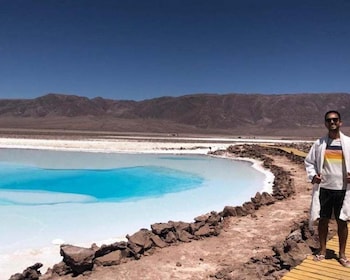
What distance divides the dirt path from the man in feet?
4.37

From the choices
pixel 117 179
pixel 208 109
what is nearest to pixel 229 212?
pixel 117 179

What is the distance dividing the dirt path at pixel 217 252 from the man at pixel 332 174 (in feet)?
4.37

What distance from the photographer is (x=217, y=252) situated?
5.75m

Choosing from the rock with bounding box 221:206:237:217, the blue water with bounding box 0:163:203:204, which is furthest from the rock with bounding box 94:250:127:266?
the blue water with bounding box 0:163:203:204

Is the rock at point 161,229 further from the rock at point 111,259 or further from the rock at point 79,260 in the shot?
the rock at point 79,260

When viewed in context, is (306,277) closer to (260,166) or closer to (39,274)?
(39,274)

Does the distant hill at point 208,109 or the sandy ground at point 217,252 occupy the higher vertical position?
the distant hill at point 208,109

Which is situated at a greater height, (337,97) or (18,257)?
(337,97)

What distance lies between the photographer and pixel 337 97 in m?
147

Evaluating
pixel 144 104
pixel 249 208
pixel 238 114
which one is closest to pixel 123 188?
pixel 249 208

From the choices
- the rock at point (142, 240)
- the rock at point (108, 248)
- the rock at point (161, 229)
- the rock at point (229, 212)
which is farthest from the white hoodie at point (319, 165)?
the rock at point (229, 212)

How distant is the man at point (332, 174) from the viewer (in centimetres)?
395

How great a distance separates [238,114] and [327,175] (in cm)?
13683

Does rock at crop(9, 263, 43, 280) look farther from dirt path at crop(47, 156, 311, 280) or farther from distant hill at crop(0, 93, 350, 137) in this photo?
distant hill at crop(0, 93, 350, 137)
